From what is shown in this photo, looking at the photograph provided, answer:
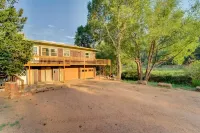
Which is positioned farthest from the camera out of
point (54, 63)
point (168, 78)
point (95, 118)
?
point (168, 78)

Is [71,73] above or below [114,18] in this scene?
below

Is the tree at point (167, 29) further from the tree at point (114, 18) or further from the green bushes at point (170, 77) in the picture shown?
the green bushes at point (170, 77)

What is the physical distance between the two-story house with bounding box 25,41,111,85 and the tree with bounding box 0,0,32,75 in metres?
2.76

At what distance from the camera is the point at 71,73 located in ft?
71.1

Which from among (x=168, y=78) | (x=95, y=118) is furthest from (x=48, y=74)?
(x=168, y=78)

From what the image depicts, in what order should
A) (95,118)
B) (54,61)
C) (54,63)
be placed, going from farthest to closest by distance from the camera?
(54,61)
(54,63)
(95,118)

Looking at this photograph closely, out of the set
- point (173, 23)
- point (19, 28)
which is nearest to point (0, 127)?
point (19, 28)

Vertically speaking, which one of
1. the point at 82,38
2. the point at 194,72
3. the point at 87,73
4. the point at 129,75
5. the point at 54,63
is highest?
the point at 82,38

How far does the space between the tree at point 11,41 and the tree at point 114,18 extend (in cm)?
1248

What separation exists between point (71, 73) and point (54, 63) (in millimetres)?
4032

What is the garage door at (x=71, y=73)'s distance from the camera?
69.2ft

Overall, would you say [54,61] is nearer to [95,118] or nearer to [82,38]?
[95,118]

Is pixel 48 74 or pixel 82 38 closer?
pixel 48 74

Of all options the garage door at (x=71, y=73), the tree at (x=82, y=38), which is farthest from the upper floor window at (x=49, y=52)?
the tree at (x=82, y=38)
